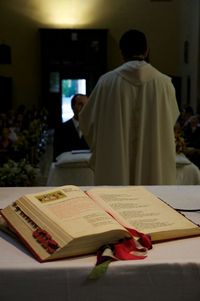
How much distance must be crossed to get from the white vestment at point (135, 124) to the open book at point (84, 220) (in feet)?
5.97

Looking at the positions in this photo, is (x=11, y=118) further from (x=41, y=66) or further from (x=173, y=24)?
(x=173, y=24)

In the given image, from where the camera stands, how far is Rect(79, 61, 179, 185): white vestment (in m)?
3.37

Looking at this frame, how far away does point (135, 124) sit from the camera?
3.41 m

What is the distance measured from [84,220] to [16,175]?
2283 millimetres

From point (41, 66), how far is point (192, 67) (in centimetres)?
375

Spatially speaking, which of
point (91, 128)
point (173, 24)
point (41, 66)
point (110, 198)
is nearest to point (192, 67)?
point (173, 24)

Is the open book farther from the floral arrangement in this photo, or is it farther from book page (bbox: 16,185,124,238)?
the floral arrangement

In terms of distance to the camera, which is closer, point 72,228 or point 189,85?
point 72,228

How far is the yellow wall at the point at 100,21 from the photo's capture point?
1309 cm

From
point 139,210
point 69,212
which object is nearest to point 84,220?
point 69,212

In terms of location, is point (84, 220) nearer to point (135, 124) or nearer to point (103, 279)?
point (103, 279)

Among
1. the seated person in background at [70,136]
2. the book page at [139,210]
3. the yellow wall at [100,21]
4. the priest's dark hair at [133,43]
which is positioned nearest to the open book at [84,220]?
the book page at [139,210]

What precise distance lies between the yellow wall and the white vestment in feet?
32.6

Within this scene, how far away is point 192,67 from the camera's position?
12008 millimetres
